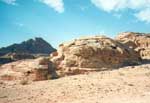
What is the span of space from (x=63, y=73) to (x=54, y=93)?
32.1 feet

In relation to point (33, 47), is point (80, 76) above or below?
below

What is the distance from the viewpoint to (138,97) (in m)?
16.6

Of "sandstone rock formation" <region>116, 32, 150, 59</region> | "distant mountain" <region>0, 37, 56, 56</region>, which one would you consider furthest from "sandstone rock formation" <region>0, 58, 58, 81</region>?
"distant mountain" <region>0, 37, 56, 56</region>

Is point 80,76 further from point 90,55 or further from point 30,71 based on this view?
point 90,55

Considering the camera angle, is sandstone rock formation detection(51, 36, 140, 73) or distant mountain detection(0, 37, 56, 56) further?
distant mountain detection(0, 37, 56, 56)

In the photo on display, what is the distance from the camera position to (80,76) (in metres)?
24.4

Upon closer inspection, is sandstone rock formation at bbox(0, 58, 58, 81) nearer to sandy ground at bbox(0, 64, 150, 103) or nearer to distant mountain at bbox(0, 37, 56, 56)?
sandy ground at bbox(0, 64, 150, 103)

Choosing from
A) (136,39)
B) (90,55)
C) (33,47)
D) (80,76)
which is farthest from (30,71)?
(33,47)

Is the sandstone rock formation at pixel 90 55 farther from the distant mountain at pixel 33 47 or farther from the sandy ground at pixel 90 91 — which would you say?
the distant mountain at pixel 33 47

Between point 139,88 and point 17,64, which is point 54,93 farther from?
point 17,64

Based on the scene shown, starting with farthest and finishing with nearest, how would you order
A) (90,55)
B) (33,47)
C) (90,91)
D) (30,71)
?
(33,47)
(90,55)
(30,71)
(90,91)

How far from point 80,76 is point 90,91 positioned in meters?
6.13

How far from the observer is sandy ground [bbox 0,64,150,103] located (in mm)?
16469

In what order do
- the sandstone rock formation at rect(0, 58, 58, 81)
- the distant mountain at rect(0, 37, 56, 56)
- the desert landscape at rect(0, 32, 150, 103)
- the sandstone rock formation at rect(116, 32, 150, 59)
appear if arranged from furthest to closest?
the distant mountain at rect(0, 37, 56, 56) < the sandstone rock formation at rect(116, 32, 150, 59) < the sandstone rock formation at rect(0, 58, 58, 81) < the desert landscape at rect(0, 32, 150, 103)
